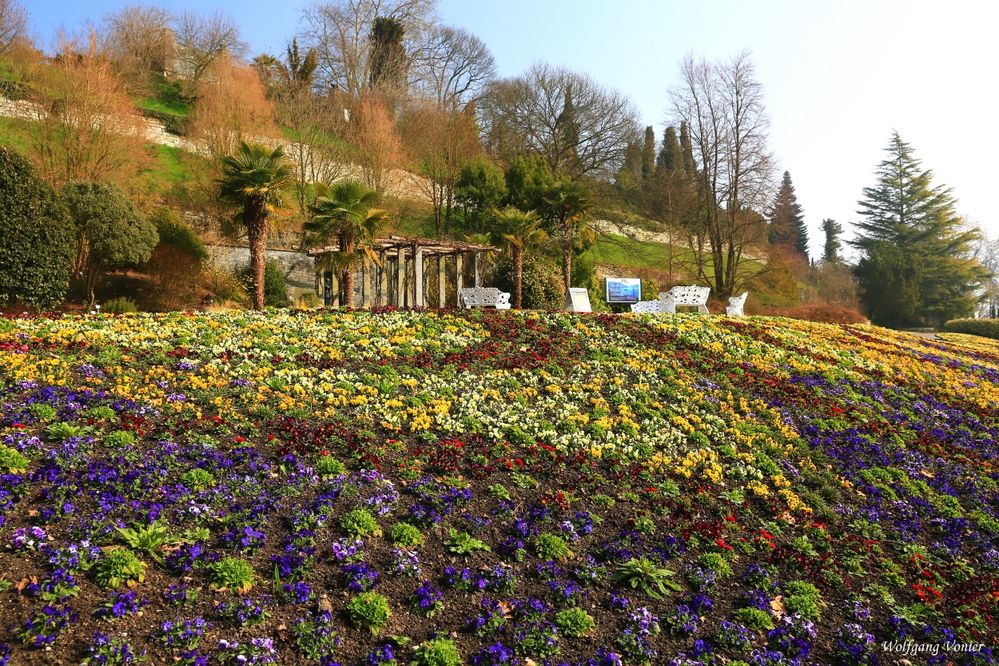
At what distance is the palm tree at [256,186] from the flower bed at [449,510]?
6.19m

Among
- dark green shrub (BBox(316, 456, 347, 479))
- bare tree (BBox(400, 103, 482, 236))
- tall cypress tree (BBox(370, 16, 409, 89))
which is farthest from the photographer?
tall cypress tree (BBox(370, 16, 409, 89))

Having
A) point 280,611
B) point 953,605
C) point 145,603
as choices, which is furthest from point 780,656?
point 145,603

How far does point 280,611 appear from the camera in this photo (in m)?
4.26

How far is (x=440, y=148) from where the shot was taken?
120 ft

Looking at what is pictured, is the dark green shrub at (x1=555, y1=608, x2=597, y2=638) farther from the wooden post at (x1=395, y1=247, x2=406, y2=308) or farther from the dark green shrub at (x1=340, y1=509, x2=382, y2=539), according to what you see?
the wooden post at (x1=395, y1=247, x2=406, y2=308)

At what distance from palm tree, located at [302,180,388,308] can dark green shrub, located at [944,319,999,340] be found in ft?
116

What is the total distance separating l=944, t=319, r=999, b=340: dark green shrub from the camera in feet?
111

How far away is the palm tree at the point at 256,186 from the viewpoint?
16.0 meters

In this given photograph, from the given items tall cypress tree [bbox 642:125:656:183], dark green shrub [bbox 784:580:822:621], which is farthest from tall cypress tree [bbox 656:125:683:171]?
dark green shrub [bbox 784:580:822:621]

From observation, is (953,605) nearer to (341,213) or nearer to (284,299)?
(341,213)

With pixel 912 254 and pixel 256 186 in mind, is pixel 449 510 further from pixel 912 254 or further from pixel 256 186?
pixel 912 254

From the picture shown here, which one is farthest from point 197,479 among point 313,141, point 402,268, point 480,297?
point 313,141

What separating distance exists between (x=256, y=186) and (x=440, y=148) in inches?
866

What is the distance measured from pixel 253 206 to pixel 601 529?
47.5ft
